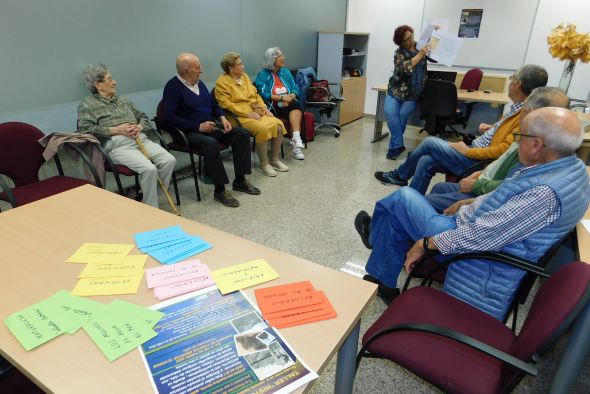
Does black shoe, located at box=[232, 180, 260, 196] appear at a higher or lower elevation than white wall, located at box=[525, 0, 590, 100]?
lower

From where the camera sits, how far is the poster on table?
805 millimetres

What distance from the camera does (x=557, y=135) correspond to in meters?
1.33

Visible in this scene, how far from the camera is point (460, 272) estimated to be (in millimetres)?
1509

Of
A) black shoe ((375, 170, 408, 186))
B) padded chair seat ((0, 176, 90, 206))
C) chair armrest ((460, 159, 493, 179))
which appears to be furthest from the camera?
black shoe ((375, 170, 408, 186))

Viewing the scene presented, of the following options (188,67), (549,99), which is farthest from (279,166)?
(549,99)

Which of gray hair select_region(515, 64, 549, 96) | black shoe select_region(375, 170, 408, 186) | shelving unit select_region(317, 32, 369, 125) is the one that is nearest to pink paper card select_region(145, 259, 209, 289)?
gray hair select_region(515, 64, 549, 96)

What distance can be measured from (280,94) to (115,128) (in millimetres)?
2187

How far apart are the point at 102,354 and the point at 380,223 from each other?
4.63 ft

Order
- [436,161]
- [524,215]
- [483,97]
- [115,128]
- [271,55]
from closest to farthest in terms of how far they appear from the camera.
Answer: [524,215] → [115,128] → [436,161] → [271,55] → [483,97]

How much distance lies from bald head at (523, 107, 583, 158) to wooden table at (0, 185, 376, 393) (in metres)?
0.90

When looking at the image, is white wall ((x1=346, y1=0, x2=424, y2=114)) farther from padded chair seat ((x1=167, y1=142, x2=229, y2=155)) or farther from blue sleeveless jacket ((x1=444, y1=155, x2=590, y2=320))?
blue sleeveless jacket ((x1=444, y1=155, x2=590, y2=320))

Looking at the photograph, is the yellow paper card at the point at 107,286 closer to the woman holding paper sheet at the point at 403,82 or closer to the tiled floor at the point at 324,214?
the tiled floor at the point at 324,214

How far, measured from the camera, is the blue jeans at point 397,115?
172 inches

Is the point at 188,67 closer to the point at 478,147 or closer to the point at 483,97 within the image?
the point at 478,147
